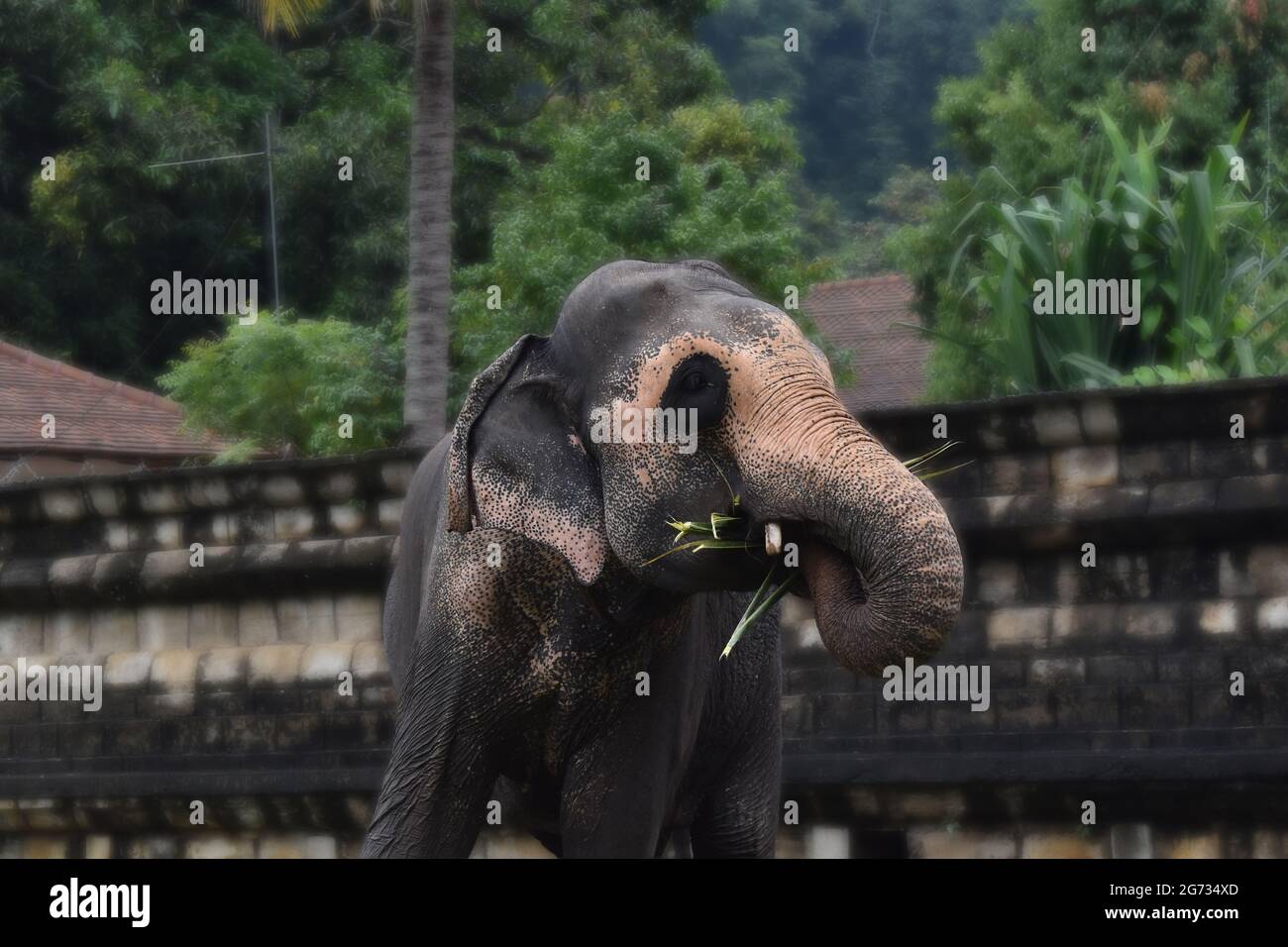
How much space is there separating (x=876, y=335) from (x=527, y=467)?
71.5ft

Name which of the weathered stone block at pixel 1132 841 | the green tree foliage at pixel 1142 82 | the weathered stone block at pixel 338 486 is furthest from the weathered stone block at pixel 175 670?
A: the green tree foliage at pixel 1142 82

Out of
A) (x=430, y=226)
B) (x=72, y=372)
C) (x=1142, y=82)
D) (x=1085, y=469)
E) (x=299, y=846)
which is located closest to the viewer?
(x=1085, y=469)

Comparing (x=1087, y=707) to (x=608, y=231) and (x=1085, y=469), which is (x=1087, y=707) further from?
(x=608, y=231)

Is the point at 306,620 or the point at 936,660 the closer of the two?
the point at 936,660

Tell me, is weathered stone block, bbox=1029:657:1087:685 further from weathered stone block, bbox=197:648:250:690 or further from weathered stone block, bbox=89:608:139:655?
weathered stone block, bbox=89:608:139:655

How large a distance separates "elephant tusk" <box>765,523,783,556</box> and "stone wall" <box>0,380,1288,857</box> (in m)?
4.27

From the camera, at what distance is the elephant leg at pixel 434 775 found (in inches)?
193

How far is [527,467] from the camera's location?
4797mm

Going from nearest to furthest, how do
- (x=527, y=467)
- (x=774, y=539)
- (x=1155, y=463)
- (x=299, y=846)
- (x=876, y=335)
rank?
(x=774, y=539), (x=527, y=467), (x=1155, y=463), (x=299, y=846), (x=876, y=335)

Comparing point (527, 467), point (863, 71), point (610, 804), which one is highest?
point (863, 71)

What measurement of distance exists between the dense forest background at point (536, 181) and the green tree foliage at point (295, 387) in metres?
0.03

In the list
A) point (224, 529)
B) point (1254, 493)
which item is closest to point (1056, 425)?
point (1254, 493)

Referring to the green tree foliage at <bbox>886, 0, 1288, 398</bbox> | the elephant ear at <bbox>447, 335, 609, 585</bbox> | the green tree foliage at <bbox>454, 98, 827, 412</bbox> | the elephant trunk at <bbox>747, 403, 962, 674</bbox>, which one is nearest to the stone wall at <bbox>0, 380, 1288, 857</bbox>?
the elephant ear at <bbox>447, 335, 609, 585</bbox>

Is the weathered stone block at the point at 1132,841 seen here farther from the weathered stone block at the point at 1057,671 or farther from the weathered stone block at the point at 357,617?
the weathered stone block at the point at 357,617
